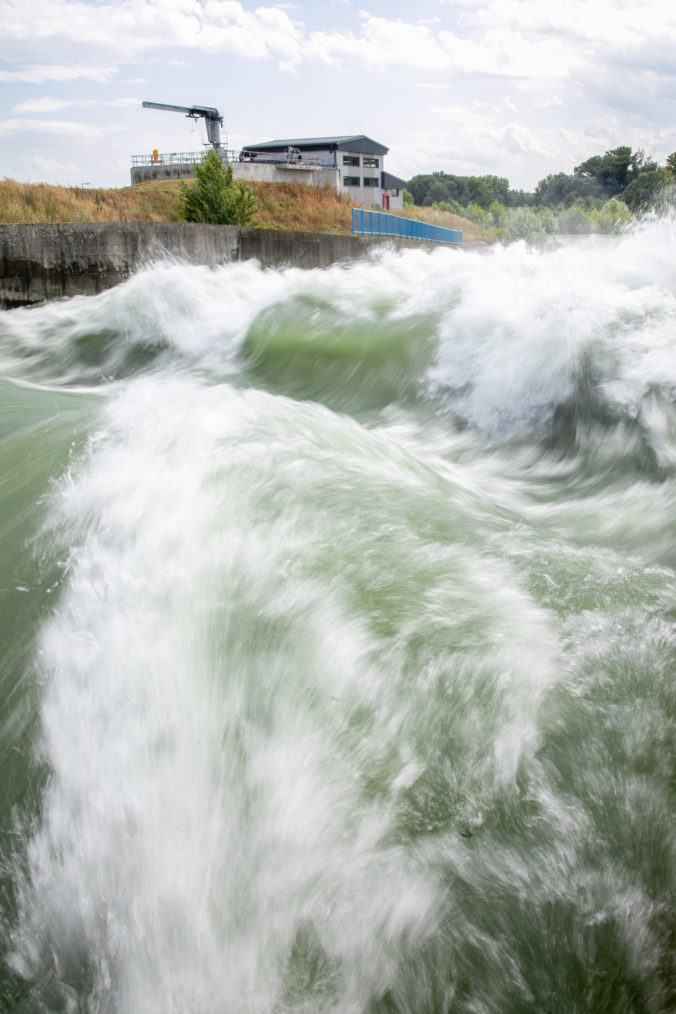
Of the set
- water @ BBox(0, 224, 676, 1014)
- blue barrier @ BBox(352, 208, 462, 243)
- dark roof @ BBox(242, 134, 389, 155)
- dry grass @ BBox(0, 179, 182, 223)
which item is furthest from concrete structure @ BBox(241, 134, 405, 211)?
water @ BBox(0, 224, 676, 1014)

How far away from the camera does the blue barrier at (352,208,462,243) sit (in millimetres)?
25781

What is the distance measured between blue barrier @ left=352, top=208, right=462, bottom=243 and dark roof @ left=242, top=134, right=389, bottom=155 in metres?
41.6

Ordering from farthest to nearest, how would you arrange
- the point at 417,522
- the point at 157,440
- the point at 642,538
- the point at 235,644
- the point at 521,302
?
1. the point at 521,302
2. the point at 642,538
3. the point at 157,440
4. the point at 417,522
5. the point at 235,644

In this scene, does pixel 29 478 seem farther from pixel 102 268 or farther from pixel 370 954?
pixel 102 268

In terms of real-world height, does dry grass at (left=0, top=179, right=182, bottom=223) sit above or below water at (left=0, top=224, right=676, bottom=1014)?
above

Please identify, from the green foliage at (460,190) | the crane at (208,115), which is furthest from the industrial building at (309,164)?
the green foliage at (460,190)

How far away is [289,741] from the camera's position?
5.64 ft

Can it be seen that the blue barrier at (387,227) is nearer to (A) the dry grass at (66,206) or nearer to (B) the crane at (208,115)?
(A) the dry grass at (66,206)

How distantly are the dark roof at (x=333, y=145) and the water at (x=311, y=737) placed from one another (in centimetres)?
7378

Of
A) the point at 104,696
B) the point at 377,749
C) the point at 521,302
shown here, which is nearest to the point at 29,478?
the point at 104,696

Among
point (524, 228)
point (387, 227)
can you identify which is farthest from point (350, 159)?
point (387, 227)

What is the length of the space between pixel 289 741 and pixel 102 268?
8408 millimetres

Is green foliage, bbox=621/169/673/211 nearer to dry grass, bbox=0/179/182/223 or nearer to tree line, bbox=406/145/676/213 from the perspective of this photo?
tree line, bbox=406/145/676/213

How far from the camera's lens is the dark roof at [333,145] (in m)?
69.2
